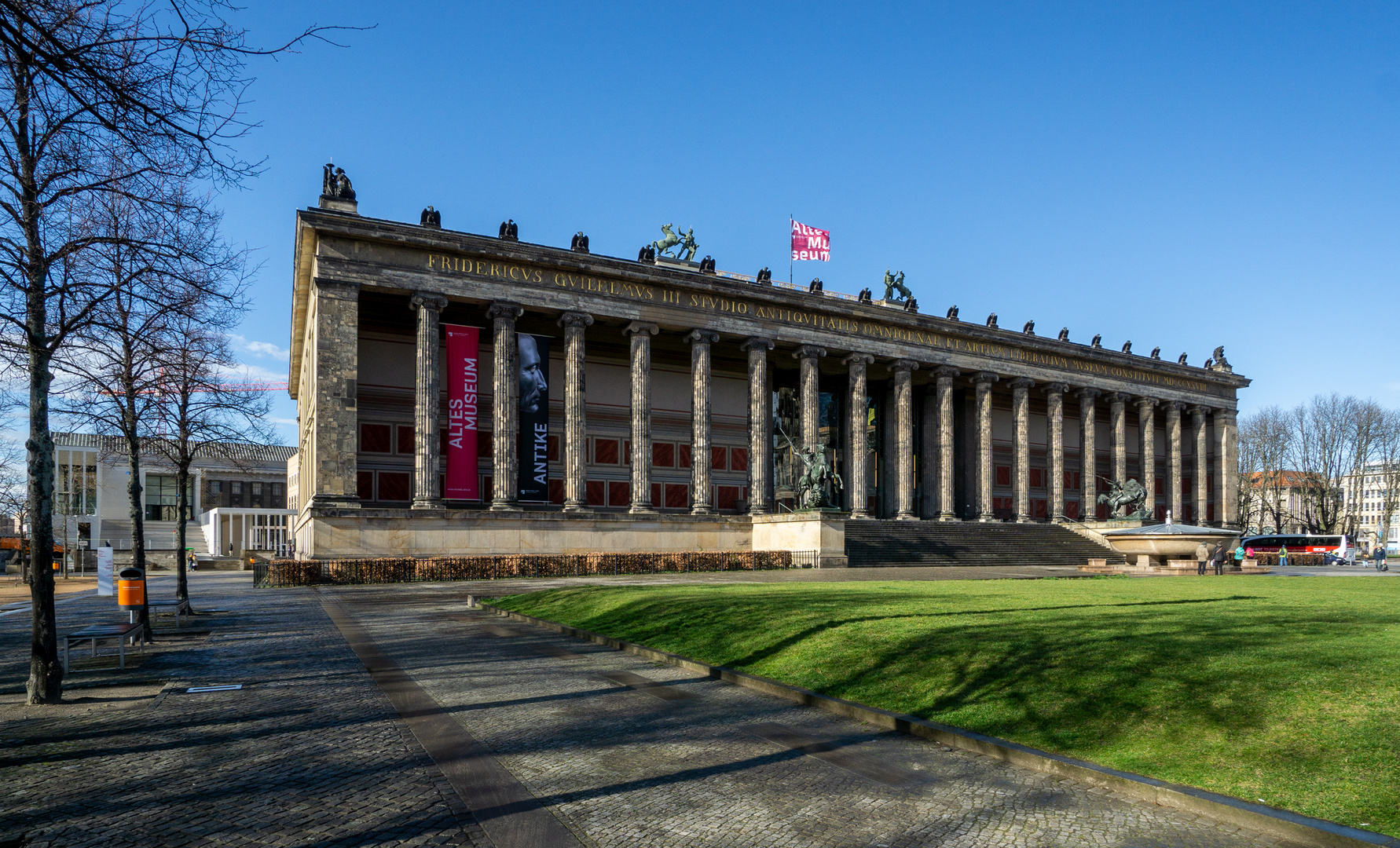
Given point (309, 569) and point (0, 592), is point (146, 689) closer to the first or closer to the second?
point (309, 569)

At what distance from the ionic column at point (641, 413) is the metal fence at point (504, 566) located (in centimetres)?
711

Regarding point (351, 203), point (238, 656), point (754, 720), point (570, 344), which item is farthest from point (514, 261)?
point (754, 720)

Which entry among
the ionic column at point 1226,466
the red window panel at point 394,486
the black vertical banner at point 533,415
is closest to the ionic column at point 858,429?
the black vertical banner at point 533,415

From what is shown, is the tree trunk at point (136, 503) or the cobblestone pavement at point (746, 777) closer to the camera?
the cobblestone pavement at point (746, 777)

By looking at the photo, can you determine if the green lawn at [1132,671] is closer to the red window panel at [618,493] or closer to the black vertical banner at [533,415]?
the black vertical banner at [533,415]

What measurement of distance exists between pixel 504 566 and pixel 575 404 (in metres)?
11.8

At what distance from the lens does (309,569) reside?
3772 centimetres

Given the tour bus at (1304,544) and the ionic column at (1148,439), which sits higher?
the ionic column at (1148,439)

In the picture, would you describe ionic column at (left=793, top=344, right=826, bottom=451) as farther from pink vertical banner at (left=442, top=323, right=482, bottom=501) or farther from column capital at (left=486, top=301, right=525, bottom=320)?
pink vertical banner at (left=442, top=323, right=482, bottom=501)

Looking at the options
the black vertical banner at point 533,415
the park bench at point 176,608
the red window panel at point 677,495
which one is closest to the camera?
the park bench at point 176,608

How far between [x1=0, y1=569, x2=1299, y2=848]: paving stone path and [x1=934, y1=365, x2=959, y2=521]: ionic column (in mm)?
51459

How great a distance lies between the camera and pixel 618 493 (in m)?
55.8

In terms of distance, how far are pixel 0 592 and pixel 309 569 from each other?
678 inches

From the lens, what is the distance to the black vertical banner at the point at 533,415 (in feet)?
154
